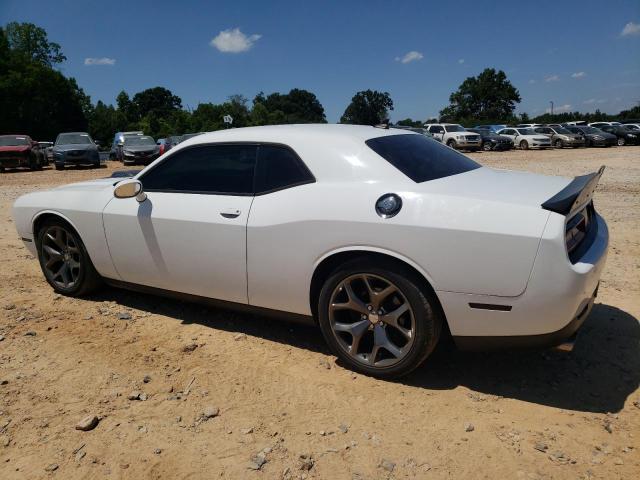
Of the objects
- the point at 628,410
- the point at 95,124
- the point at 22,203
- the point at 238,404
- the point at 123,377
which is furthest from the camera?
the point at 95,124

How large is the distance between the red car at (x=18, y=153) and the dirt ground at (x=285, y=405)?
19295 millimetres

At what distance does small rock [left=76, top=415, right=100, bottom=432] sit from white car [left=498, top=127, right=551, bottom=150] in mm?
31447

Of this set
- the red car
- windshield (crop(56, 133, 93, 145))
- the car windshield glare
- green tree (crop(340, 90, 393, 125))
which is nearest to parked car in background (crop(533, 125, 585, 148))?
windshield (crop(56, 133, 93, 145))

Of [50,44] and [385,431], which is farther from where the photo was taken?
[50,44]

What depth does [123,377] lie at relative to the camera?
10.3ft

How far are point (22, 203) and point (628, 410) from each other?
493cm

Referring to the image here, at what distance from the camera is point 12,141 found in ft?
68.5

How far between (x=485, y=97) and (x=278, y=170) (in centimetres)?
9644

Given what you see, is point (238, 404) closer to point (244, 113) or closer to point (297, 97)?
point (244, 113)

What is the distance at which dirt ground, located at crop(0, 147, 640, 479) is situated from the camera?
7.63 feet

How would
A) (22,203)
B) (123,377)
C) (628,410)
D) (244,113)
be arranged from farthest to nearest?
(244,113) → (22,203) → (123,377) → (628,410)

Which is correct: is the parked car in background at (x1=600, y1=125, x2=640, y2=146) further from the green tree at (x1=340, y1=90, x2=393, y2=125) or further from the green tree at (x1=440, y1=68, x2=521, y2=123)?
the green tree at (x1=340, y1=90, x2=393, y2=125)

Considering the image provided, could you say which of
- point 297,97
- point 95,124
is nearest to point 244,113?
point 95,124

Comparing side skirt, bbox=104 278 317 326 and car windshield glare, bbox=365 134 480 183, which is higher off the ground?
car windshield glare, bbox=365 134 480 183
